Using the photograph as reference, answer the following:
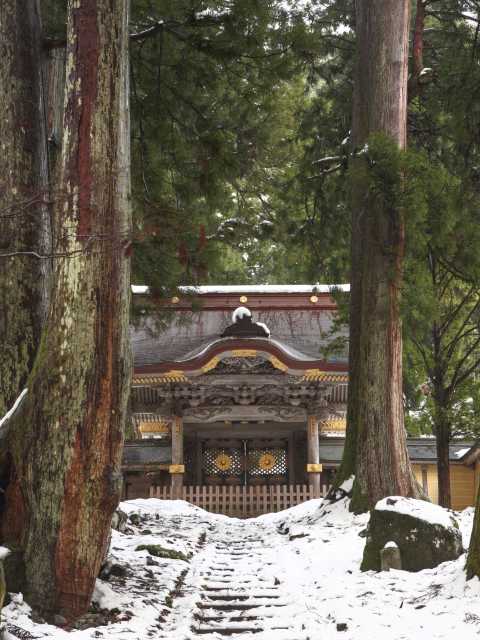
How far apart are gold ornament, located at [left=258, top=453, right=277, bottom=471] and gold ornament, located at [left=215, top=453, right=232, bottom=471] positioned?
0.74 m

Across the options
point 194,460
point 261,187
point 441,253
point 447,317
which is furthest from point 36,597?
point 194,460

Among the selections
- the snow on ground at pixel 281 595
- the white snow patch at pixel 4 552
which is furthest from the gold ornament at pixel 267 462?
the white snow patch at pixel 4 552

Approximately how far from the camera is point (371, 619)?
4395 millimetres

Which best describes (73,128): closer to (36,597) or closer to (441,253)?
(36,597)

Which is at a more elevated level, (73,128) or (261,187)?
(261,187)

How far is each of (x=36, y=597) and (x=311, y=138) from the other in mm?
10853

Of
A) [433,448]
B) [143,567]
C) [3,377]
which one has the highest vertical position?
[3,377]

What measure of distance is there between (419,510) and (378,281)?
379 centimetres

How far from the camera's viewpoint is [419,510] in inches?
242

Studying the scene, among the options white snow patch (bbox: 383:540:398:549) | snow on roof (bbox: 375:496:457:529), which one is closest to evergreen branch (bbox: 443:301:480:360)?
snow on roof (bbox: 375:496:457:529)

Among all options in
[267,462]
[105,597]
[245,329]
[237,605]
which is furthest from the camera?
[267,462]

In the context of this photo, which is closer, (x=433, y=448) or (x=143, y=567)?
(x=143, y=567)

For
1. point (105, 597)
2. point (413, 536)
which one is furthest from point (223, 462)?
point (105, 597)

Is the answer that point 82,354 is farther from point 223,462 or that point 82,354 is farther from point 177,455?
point 223,462
